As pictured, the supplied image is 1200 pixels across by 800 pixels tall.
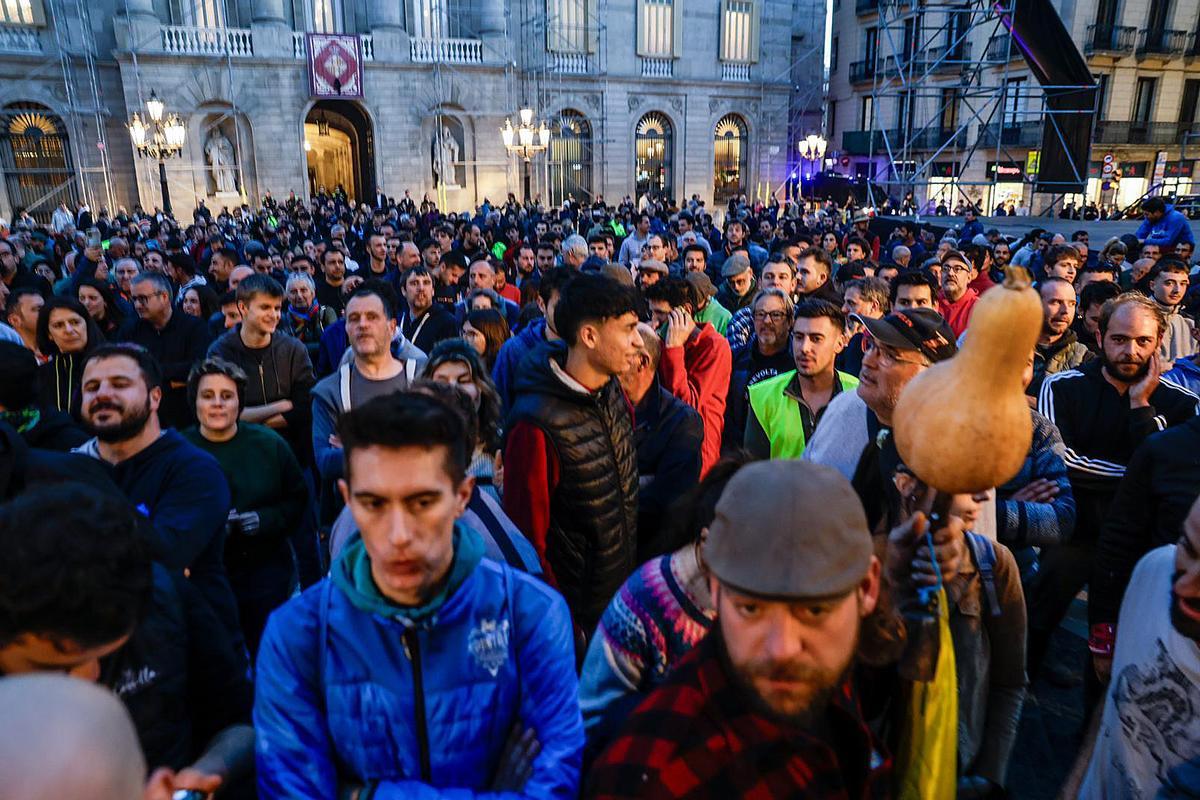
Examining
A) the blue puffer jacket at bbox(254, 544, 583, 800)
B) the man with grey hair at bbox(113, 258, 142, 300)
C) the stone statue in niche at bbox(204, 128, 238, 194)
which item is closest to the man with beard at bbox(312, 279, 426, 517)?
the blue puffer jacket at bbox(254, 544, 583, 800)

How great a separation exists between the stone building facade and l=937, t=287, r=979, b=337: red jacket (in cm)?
2074

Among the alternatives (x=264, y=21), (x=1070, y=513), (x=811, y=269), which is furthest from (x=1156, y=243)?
(x=264, y=21)

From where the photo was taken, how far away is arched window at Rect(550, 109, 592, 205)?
91.5ft

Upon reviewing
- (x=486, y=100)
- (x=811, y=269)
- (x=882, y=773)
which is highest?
(x=486, y=100)

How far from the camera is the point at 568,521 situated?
9.11 feet

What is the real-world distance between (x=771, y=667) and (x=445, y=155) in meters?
25.6

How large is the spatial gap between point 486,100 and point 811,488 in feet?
85.7

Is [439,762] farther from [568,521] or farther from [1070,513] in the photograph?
[1070,513]

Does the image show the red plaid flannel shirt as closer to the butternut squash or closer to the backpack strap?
the butternut squash

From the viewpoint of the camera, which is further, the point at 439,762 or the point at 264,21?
the point at 264,21

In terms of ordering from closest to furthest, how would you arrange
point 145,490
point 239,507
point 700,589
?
point 700,589 < point 145,490 < point 239,507

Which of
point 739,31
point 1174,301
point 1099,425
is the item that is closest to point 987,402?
point 1099,425

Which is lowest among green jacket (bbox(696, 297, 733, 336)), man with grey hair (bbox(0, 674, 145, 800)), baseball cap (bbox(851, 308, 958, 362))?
green jacket (bbox(696, 297, 733, 336))

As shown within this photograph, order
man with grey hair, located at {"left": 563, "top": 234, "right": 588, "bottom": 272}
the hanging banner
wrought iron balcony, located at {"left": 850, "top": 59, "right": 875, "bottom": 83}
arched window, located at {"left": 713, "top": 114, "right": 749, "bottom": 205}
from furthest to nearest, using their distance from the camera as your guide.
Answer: wrought iron balcony, located at {"left": 850, "top": 59, "right": 875, "bottom": 83} < arched window, located at {"left": 713, "top": 114, "right": 749, "bottom": 205} < the hanging banner < man with grey hair, located at {"left": 563, "top": 234, "right": 588, "bottom": 272}
